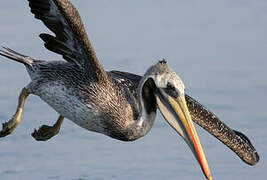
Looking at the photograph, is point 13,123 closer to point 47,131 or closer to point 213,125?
point 47,131

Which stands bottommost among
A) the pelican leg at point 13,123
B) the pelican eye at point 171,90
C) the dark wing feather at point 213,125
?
the pelican leg at point 13,123

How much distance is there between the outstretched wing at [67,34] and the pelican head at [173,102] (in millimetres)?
866

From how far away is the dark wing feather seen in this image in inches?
614

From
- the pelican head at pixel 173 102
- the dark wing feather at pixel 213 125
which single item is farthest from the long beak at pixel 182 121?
the dark wing feather at pixel 213 125

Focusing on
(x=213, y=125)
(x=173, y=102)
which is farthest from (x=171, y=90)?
(x=213, y=125)

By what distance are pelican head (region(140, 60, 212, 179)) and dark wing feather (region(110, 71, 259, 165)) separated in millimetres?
1287

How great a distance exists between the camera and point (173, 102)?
45.0ft

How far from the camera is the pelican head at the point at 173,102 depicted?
1349cm

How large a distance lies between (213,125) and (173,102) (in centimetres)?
215

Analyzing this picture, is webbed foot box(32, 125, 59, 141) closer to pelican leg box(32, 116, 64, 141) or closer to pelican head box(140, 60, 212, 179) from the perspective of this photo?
pelican leg box(32, 116, 64, 141)

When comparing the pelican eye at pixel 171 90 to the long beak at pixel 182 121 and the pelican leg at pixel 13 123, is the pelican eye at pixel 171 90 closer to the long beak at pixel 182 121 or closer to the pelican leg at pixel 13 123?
the long beak at pixel 182 121

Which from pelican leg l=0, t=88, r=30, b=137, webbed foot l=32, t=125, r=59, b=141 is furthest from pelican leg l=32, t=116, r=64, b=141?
pelican leg l=0, t=88, r=30, b=137

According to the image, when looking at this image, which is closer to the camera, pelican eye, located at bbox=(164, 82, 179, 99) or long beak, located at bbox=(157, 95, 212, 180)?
long beak, located at bbox=(157, 95, 212, 180)

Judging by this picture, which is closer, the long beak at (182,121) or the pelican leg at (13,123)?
the long beak at (182,121)
